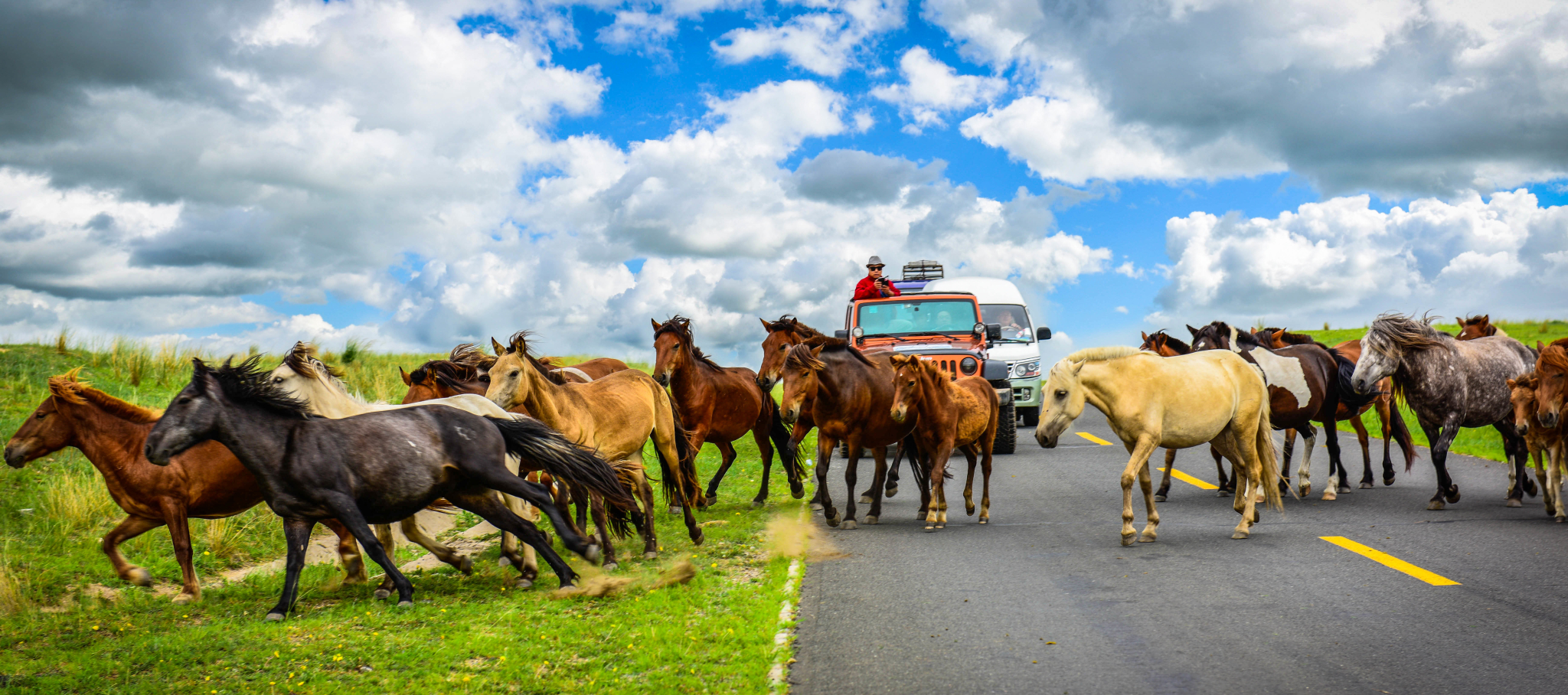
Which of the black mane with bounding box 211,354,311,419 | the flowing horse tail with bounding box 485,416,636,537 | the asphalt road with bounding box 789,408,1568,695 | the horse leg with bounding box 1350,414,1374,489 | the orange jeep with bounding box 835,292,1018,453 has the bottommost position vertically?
the asphalt road with bounding box 789,408,1568,695

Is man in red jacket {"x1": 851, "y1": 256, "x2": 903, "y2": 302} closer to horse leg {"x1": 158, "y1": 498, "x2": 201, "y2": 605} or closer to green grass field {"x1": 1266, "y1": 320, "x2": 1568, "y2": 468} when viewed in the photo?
green grass field {"x1": 1266, "y1": 320, "x2": 1568, "y2": 468}

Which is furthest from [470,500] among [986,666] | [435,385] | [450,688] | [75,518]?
[75,518]

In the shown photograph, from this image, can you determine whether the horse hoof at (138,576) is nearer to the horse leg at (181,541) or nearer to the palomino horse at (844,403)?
the horse leg at (181,541)

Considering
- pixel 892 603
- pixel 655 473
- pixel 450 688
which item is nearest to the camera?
pixel 450 688

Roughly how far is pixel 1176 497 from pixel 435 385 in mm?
8192

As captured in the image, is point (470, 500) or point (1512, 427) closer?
point (470, 500)

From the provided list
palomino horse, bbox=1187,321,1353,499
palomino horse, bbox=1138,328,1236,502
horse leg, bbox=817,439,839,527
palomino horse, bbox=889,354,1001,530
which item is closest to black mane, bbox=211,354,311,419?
horse leg, bbox=817,439,839,527

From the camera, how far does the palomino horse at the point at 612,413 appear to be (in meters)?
7.55

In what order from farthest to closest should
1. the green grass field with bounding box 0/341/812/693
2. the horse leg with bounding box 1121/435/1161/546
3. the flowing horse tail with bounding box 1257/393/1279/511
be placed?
the flowing horse tail with bounding box 1257/393/1279/511, the horse leg with bounding box 1121/435/1161/546, the green grass field with bounding box 0/341/812/693

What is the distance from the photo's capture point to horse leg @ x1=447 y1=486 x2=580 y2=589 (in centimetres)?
629

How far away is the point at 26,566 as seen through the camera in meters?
7.71

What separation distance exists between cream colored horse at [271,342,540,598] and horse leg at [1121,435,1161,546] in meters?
4.85

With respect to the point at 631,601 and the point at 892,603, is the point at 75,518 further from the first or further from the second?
the point at 892,603

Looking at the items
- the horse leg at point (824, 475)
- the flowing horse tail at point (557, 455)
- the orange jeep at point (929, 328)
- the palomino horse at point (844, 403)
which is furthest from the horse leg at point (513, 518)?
the orange jeep at point (929, 328)
